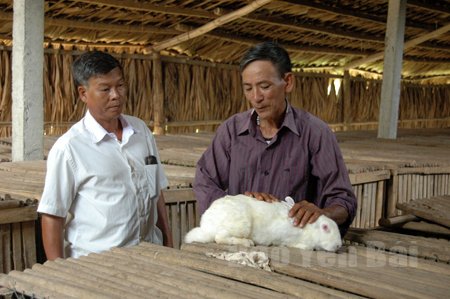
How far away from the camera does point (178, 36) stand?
25.7ft

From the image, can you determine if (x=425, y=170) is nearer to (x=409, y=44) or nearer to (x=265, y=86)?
(x=265, y=86)

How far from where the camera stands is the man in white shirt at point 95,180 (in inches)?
79.9

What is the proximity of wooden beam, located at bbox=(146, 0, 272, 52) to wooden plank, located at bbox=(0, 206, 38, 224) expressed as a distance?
489cm

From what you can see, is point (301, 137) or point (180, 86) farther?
point (180, 86)

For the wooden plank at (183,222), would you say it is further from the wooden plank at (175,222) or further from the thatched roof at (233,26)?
the thatched roof at (233,26)

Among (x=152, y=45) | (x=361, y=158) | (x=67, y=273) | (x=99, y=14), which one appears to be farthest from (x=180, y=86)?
(x=67, y=273)

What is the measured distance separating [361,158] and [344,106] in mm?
8010

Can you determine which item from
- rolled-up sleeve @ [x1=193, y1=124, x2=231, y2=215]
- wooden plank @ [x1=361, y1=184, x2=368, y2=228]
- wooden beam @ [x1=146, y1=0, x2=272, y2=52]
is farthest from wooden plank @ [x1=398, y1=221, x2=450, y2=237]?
wooden beam @ [x1=146, y1=0, x2=272, y2=52]

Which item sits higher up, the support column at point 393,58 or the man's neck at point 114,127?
the support column at point 393,58

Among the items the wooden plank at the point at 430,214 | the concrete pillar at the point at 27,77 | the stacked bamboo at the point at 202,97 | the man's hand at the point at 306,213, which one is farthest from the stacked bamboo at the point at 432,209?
the stacked bamboo at the point at 202,97

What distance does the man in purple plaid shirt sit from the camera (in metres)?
2.06

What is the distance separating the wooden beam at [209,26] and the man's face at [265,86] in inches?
180

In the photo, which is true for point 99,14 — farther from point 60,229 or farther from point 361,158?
point 60,229

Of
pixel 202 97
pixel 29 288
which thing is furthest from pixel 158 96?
pixel 29 288
